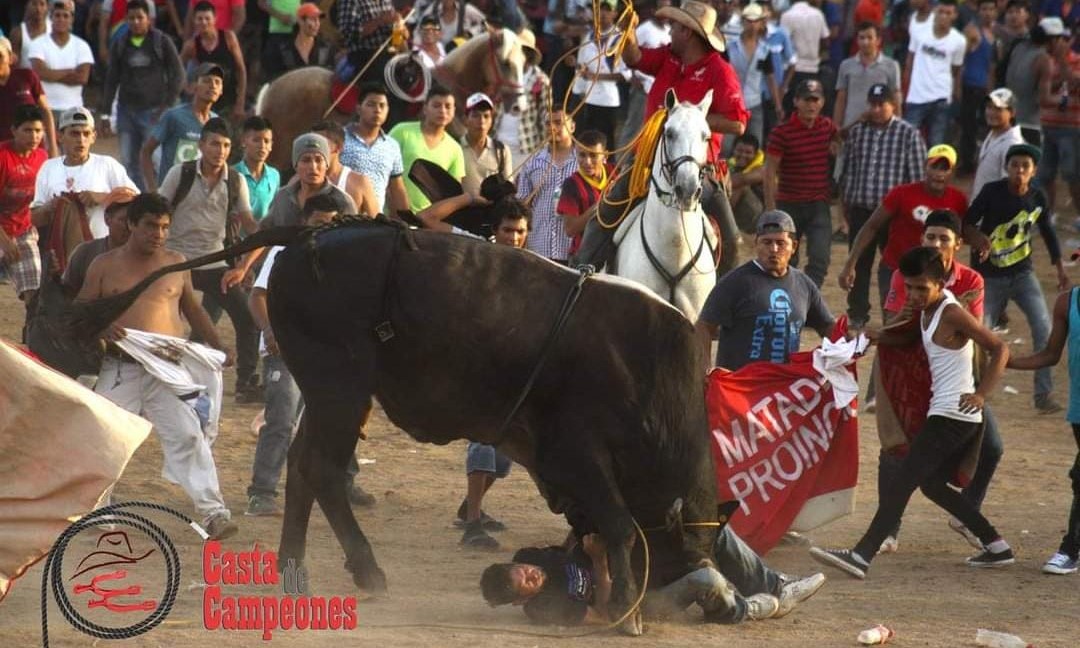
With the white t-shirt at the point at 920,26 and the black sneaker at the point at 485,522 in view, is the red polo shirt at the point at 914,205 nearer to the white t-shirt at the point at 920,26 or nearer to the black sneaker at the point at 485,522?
the black sneaker at the point at 485,522

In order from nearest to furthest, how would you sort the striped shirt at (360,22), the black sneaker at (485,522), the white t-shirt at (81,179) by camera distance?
the black sneaker at (485,522) < the white t-shirt at (81,179) < the striped shirt at (360,22)

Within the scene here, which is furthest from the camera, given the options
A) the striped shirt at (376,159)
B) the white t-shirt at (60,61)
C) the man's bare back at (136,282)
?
the white t-shirt at (60,61)

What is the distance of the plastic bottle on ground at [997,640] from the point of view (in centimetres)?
836

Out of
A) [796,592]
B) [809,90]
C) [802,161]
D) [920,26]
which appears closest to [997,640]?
[796,592]

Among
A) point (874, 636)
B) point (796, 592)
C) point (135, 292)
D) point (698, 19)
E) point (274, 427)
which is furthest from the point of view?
point (698, 19)

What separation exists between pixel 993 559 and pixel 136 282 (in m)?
4.85

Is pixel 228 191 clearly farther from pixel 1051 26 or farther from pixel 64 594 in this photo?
pixel 1051 26

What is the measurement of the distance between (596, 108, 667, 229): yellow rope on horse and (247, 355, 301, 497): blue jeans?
7.94ft

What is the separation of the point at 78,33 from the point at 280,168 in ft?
19.7

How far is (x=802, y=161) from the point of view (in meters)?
16.9

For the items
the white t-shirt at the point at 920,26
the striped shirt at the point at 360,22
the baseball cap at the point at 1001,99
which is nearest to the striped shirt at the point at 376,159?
the striped shirt at the point at 360,22

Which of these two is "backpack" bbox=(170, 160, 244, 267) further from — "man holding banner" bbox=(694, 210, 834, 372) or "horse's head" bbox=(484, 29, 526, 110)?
"horse's head" bbox=(484, 29, 526, 110)

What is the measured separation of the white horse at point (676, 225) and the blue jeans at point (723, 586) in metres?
2.70

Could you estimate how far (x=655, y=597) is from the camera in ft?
28.4
